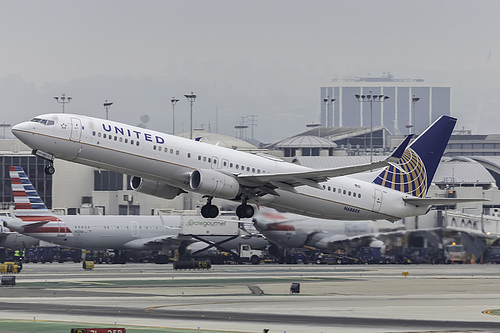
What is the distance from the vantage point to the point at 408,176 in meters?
70.4

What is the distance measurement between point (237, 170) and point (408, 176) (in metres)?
16.5

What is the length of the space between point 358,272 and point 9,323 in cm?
4959

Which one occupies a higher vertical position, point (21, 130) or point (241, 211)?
point (21, 130)

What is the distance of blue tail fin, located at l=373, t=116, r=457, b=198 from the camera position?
70.0m

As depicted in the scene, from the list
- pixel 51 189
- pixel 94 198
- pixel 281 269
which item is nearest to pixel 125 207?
pixel 94 198

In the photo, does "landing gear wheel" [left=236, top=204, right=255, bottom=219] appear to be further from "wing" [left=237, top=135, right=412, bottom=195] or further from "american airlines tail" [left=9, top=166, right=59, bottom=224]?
"american airlines tail" [left=9, top=166, right=59, bottom=224]

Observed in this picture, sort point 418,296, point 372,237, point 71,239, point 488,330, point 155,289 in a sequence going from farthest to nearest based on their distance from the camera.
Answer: point 71,239
point 372,237
point 155,289
point 418,296
point 488,330

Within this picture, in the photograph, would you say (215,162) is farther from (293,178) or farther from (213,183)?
(293,178)

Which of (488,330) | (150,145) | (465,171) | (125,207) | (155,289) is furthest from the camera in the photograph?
(465,171)

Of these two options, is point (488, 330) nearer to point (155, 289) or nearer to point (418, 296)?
point (418, 296)

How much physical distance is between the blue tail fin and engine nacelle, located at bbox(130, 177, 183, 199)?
654 inches

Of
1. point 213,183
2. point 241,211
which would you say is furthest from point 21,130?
point 241,211

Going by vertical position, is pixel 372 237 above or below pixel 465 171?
below

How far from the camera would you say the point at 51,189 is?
165m
